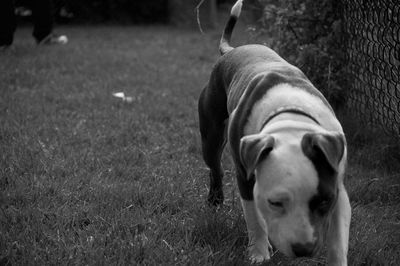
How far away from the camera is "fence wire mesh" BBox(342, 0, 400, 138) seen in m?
4.08

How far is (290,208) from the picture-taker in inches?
92.8

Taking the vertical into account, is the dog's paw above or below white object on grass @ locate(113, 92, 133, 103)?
above

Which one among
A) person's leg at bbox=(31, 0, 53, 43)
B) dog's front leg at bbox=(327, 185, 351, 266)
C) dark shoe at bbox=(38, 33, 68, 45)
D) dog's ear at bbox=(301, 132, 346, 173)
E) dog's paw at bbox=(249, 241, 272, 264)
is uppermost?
dog's ear at bbox=(301, 132, 346, 173)

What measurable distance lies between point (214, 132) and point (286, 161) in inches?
51.8

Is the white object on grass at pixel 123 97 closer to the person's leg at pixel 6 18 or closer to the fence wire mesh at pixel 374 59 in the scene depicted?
the fence wire mesh at pixel 374 59

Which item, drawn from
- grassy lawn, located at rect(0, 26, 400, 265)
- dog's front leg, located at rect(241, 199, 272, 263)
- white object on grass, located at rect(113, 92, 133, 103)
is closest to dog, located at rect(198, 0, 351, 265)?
dog's front leg, located at rect(241, 199, 272, 263)

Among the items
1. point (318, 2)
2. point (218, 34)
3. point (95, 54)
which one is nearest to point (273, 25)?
point (318, 2)

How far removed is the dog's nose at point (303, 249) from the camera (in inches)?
91.3

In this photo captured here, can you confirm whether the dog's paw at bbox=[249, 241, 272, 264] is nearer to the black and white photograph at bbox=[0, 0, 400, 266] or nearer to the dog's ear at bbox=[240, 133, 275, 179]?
the black and white photograph at bbox=[0, 0, 400, 266]

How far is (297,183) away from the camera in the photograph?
2.32 meters

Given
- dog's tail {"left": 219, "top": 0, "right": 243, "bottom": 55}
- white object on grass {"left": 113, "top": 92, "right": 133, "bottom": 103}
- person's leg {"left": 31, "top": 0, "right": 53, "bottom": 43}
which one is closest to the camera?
dog's tail {"left": 219, "top": 0, "right": 243, "bottom": 55}

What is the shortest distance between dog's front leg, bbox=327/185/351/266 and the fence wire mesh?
176 centimetres

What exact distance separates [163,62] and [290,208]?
7.23 meters

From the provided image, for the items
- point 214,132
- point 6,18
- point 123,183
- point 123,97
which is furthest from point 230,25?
point 6,18
